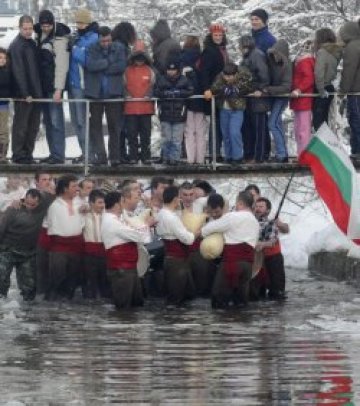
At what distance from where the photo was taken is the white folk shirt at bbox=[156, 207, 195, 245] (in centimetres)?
Result: 2300

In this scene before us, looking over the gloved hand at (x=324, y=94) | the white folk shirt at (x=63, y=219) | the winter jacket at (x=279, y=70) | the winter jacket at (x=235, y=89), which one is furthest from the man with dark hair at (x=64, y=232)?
the gloved hand at (x=324, y=94)

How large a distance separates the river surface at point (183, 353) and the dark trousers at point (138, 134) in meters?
2.46

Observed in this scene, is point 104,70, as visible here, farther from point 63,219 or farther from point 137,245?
point 137,245

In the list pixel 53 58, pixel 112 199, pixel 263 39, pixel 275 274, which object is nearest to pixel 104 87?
pixel 53 58

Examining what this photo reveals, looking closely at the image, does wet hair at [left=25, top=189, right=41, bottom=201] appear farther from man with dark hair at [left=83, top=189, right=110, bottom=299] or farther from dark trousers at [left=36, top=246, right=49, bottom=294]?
dark trousers at [left=36, top=246, right=49, bottom=294]

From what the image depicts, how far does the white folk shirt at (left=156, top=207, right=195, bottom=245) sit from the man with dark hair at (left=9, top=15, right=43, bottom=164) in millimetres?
2847

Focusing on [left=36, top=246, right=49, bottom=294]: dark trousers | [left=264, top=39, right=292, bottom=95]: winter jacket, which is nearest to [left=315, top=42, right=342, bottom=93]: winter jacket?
[left=264, top=39, right=292, bottom=95]: winter jacket

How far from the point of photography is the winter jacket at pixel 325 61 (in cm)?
2541

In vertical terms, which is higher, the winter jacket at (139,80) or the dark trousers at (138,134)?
the winter jacket at (139,80)

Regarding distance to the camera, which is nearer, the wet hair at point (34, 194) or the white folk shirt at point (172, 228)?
the white folk shirt at point (172, 228)

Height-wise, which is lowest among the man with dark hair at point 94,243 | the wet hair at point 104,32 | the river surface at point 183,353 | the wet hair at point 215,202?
the river surface at point 183,353

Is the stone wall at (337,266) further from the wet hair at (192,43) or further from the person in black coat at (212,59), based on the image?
the wet hair at (192,43)

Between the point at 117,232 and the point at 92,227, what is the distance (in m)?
1.45

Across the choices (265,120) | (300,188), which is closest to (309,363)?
(265,120)
